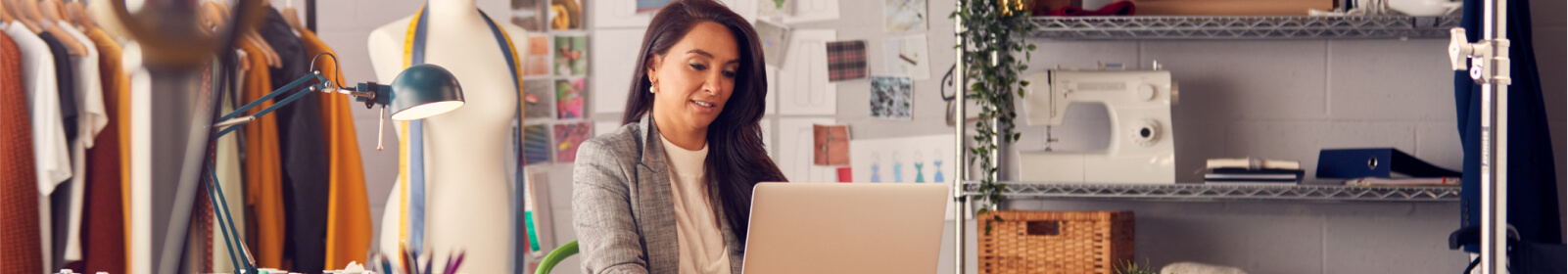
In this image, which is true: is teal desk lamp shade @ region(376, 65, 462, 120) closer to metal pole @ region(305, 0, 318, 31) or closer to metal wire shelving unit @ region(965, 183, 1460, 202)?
metal wire shelving unit @ region(965, 183, 1460, 202)

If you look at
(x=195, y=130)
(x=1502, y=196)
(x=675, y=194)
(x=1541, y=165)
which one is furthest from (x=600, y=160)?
(x=1541, y=165)

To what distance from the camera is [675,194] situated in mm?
1884

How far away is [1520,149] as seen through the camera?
2176 millimetres

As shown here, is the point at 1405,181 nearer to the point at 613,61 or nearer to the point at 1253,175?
the point at 1253,175

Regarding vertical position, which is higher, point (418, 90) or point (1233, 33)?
point (1233, 33)

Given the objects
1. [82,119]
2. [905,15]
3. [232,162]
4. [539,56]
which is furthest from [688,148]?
[82,119]

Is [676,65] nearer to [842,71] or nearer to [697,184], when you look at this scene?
[697,184]

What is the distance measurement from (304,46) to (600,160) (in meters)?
1.48

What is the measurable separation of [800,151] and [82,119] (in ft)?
5.89

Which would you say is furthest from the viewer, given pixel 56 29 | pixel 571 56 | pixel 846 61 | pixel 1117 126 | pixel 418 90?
pixel 571 56

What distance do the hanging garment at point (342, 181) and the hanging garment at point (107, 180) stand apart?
452mm

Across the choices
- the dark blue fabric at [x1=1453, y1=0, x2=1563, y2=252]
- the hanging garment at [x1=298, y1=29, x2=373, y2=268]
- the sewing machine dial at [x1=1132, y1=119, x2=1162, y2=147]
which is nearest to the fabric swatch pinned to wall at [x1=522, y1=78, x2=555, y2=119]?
the hanging garment at [x1=298, y1=29, x2=373, y2=268]

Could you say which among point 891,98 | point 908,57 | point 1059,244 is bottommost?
point 1059,244

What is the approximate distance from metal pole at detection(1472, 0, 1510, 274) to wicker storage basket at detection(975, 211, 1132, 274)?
97 cm
